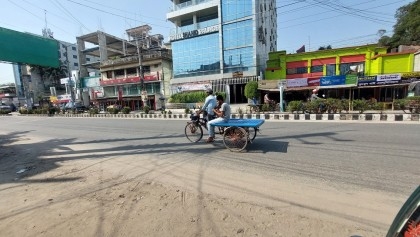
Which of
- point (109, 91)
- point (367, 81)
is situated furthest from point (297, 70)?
point (109, 91)

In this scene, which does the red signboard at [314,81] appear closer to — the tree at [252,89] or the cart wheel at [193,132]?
the tree at [252,89]

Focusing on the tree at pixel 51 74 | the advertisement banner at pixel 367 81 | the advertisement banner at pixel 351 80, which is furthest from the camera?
the tree at pixel 51 74

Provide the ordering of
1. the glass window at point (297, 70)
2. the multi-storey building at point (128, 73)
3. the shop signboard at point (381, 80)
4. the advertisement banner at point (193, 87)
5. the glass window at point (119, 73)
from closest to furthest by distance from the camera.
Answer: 1. the shop signboard at point (381, 80)
2. the glass window at point (297, 70)
3. the advertisement banner at point (193, 87)
4. the multi-storey building at point (128, 73)
5. the glass window at point (119, 73)

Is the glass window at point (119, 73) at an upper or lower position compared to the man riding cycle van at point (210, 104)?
upper

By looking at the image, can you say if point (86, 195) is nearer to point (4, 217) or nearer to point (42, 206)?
point (42, 206)

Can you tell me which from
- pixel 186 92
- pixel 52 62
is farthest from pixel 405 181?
pixel 186 92

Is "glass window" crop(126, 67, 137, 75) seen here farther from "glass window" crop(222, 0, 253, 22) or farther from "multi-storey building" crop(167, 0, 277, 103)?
"glass window" crop(222, 0, 253, 22)

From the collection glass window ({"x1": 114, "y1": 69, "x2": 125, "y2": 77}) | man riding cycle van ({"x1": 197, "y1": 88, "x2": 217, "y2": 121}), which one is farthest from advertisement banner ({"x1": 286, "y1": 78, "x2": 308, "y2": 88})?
glass window ({"x1": 114, "y1": 69, "x2": 125, "y2": 77})

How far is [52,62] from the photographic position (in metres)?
19.2

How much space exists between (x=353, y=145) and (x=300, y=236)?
5.13 meters

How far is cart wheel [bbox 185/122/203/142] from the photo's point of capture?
27.6 feet

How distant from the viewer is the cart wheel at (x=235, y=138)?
256 inches

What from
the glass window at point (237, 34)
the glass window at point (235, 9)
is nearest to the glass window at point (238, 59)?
the glass window at point (237, 34)

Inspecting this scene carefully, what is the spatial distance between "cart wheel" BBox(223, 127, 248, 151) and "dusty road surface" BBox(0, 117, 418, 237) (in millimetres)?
1312
